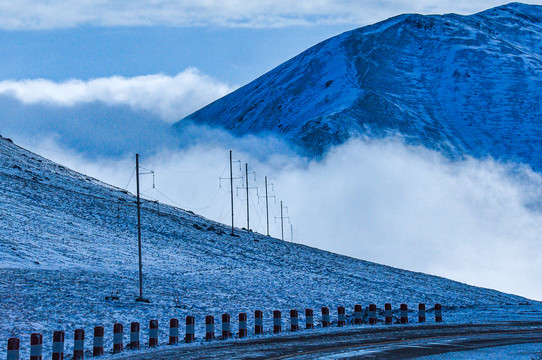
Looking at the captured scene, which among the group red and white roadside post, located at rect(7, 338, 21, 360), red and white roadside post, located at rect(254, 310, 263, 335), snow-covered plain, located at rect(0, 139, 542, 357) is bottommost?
red and white roadside post, located at rect(7, 338, 21, 360)

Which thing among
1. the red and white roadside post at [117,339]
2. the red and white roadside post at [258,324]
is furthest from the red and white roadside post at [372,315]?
the red and white roadside post at [117,339]

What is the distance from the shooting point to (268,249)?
Answer: 270 feet

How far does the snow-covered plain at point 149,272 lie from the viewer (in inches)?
1480

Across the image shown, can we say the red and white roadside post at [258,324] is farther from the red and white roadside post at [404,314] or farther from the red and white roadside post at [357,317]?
the red and white roadside post at [404,314]

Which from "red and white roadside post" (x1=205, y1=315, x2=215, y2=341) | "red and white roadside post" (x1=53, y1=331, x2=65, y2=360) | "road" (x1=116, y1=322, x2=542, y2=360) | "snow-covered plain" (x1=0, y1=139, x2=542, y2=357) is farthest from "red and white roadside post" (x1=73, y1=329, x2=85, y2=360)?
"red and white roadside post" (x1=205, y1=315, x2=215, y2=341)

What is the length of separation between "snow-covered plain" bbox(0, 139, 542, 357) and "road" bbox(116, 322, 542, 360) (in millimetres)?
4711

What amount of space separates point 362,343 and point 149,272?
32.3 meters

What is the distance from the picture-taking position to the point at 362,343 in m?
26.2

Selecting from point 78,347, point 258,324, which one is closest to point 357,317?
point 258,324

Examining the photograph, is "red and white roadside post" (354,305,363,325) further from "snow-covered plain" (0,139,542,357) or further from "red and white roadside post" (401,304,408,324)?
"snow-covered plain" (0,139,542,357)

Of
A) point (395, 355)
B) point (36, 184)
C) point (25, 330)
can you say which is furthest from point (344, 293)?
point (36, 184)

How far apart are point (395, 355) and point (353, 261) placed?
204ft

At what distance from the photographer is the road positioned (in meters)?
22.7

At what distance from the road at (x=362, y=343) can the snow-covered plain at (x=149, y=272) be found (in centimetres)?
471
